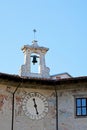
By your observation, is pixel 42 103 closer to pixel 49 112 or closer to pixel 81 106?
pixel 49 112

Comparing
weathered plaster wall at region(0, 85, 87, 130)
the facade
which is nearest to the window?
the facade

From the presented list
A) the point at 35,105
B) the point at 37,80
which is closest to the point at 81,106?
the point at 35,105

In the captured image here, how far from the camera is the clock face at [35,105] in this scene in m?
22.3

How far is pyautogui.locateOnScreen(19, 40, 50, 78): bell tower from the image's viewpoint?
25453 millimetres

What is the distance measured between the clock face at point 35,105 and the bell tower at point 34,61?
2840 mm

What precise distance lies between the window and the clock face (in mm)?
1655

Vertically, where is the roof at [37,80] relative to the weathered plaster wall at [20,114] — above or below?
above

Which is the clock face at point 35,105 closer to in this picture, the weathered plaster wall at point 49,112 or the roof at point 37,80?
the weathered plaster wall at point 49,112

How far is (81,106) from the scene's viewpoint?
2238 cm

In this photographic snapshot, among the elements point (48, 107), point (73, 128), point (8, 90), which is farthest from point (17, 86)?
point (73, 128)

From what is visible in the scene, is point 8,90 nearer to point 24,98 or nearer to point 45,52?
point 24,98

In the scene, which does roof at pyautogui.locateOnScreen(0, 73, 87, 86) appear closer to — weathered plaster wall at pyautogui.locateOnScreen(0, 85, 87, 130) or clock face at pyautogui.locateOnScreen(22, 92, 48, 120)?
weathered plaster wall at pyautogui.locateOnScreen(0, 85, 87, 130)

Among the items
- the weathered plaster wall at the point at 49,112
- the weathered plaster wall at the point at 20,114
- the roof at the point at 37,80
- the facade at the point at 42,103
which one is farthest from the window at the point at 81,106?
the weathered plaster wall at the point at 20,114

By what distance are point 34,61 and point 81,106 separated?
186 inches
